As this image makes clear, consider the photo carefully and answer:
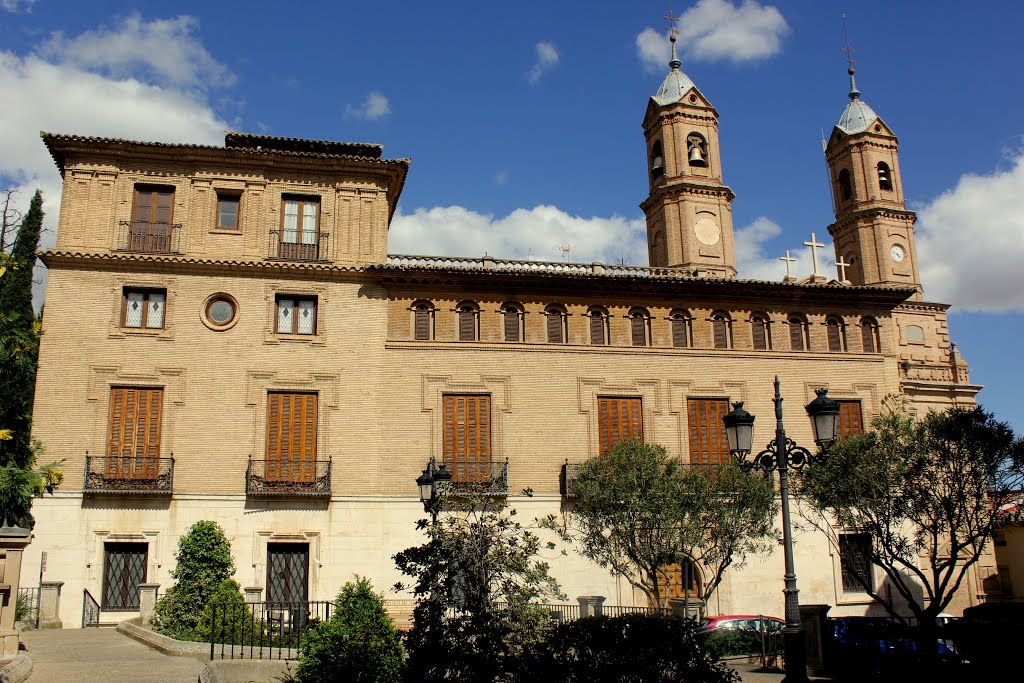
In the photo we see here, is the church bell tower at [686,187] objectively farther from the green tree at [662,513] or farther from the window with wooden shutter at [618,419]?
the green tree at [662,513]

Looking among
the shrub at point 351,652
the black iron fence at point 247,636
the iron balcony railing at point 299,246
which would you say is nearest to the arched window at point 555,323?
the iron balcony railing at point 299,246


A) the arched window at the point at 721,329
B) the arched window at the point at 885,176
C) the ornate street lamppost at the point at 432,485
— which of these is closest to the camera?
the ornate street lamppost at the point at 432,485

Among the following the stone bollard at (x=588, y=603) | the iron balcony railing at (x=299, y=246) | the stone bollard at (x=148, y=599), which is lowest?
the stone bollard at (x=588, y=603)

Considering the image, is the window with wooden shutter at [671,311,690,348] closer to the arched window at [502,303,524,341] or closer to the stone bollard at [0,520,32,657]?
the arched window at [502,303,524,341]

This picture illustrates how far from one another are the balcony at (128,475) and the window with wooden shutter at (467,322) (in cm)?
865

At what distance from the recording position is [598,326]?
27.7m

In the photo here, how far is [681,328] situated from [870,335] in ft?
21.0

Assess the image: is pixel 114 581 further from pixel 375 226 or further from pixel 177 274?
pixel 375 226

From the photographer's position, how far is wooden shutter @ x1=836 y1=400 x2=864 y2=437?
28.0m

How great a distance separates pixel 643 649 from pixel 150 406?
17.9 metres

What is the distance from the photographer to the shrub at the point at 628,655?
10.2m

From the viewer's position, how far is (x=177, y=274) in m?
25.4

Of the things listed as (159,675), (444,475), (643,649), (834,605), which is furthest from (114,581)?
(834,605)

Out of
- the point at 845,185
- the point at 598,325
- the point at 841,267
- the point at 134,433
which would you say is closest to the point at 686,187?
the point at 841,267
